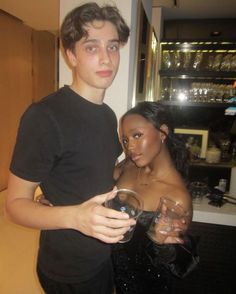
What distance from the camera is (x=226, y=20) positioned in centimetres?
364

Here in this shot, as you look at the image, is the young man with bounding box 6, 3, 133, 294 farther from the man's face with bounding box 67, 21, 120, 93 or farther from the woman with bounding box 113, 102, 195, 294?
the woman with bounding box 113, 102, 195, 294

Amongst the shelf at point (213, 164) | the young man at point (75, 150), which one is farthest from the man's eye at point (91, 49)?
the shelf at point (213, 164)

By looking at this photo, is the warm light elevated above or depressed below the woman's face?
above

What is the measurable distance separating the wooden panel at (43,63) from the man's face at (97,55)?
4.04 m

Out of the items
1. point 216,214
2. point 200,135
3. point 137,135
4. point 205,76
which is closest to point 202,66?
point 205,76

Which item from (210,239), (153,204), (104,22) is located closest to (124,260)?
(153,204)

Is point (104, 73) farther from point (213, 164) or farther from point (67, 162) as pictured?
point (213, 164)

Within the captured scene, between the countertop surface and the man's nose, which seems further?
the countertop surface

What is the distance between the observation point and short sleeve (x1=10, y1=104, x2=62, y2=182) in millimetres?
876

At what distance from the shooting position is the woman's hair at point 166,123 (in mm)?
1309

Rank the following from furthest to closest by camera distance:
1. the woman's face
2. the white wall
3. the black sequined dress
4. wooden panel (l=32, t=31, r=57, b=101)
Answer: wooden panel (l=32, t=31, r=57, b=101) → the white wall → the woman's face → the black sequined dress

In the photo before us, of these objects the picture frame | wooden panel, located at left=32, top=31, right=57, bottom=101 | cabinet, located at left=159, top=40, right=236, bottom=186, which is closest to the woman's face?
the picture frame

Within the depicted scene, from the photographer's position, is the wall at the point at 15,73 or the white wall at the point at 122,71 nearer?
the white wall at the point at 122,71

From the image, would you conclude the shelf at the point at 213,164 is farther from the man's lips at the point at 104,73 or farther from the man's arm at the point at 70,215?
the man's arm at the point at 70,215
